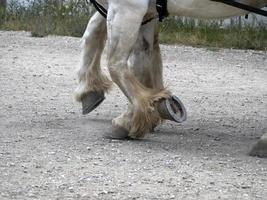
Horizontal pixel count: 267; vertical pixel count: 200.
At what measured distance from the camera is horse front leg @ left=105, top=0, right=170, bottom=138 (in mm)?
6082

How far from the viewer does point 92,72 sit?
708 centimetres

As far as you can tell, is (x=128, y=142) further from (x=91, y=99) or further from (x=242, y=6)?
(x=242, y=6)

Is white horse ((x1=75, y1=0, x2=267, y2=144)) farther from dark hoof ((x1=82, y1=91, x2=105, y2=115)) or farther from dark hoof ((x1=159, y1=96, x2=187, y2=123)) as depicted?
dark hoof ((x1=82, y1=91, x2=105, y2=115))

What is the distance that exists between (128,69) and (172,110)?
0.42 meters

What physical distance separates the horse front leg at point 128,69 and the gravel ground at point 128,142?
194 mm

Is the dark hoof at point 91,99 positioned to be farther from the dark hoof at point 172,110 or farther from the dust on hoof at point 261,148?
the dust on hoof at point 261,148

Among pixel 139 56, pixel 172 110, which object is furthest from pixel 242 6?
pixel 139 56

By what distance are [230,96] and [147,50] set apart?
2.25 meters

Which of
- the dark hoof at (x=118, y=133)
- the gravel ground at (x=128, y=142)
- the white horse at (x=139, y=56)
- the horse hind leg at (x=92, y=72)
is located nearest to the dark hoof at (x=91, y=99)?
the horse hind leg at (x=92, y=72)

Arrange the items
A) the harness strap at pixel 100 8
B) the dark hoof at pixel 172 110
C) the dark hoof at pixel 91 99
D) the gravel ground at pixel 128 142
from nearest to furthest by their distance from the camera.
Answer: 1. the gravel ground at pixel 128 142
2. the dark hoof at pixel 172 110
3. the harness strap at pixel 100 8
4. the dark hoof at pixel 91 99

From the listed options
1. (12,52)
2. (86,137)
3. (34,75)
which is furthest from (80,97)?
(12,52)

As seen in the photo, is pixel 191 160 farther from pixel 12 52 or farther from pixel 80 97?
pixel 12 52

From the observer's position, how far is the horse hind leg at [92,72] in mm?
7059

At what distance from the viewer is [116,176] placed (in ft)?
17.6
